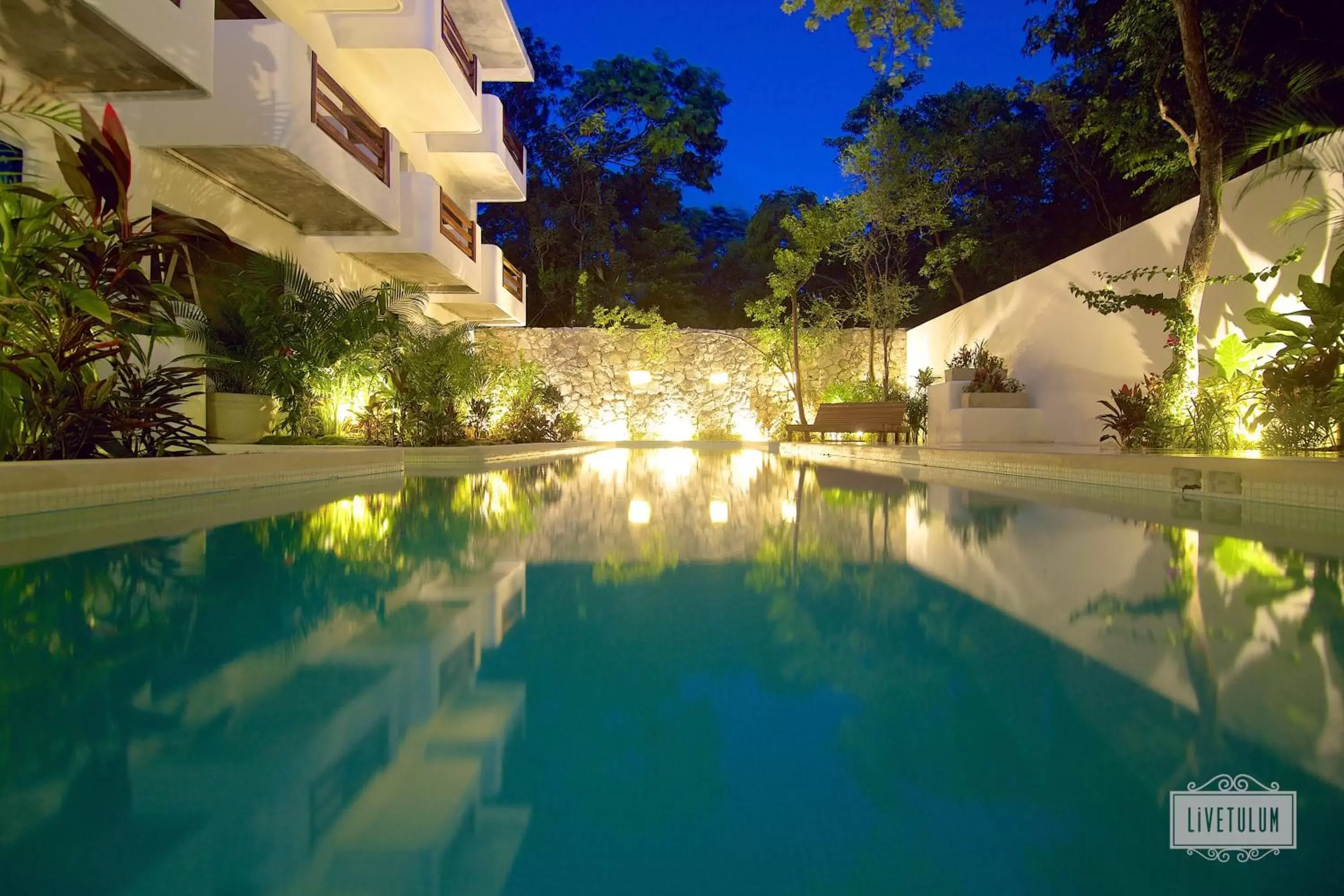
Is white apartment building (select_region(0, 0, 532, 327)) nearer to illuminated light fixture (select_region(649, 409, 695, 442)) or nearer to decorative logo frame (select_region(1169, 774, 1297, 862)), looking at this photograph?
illuminated light fixture (select_region(649, 409, 695, 442))

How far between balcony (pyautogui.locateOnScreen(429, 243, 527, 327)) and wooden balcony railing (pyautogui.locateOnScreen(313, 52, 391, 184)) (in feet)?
17.2

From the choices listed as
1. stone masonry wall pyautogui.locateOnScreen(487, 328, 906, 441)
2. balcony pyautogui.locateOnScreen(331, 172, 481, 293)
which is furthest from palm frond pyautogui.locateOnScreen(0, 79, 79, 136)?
stone masonry wall pyautogui.locateOnScreen(487, 328, 906, 441)

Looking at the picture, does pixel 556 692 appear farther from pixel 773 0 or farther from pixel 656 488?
pixel 773 0

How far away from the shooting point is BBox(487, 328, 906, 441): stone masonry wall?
62.2ft

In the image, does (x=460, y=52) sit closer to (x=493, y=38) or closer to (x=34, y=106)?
(x=493, y=38)

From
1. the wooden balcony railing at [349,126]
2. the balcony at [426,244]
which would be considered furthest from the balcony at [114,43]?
the balcony at [426,244]

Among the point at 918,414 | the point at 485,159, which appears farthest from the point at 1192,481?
the point at 485,159

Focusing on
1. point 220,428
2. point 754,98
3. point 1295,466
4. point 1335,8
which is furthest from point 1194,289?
point 754,98

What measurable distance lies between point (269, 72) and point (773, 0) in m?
81.8

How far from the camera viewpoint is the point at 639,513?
4703mm

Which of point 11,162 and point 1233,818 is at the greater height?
point 11,162

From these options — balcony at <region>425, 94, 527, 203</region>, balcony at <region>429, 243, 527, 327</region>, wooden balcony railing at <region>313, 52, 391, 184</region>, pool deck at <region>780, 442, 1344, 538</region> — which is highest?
balcony at <region>425, 94, 527, 203</region>

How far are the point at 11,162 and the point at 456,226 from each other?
7834 millimetres

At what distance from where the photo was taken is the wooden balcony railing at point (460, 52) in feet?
40.2
